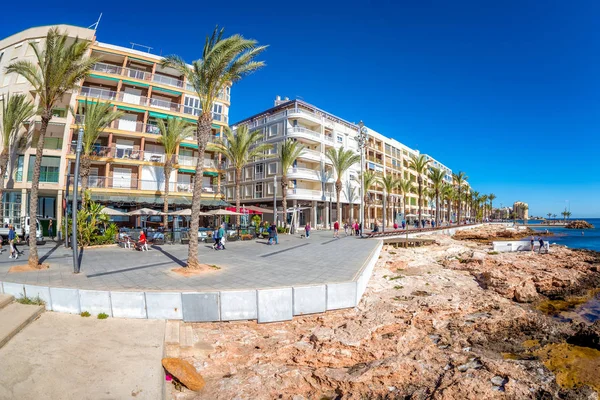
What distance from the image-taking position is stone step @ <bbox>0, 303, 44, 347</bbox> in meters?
5.86

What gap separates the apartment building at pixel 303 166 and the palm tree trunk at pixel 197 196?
25.3m

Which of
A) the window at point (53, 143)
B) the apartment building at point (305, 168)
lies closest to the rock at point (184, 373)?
the window at point (53, 143)

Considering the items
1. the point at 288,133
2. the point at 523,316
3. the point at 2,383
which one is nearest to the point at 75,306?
the point at 2,383

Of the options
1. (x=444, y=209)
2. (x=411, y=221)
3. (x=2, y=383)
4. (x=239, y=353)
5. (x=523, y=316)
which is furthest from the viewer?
(x=444, y=209)

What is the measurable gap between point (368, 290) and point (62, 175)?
26197 millimetres

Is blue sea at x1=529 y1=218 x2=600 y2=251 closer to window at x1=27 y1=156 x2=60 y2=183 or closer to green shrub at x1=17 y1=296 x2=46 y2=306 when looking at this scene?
green shrub at x1=17 y1=296 x2=46 y2=306

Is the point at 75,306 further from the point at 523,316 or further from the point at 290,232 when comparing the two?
the point at 290,232

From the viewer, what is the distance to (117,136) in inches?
1030

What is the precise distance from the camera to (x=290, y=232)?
3181 centimetres

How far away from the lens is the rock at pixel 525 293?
11.9 metres

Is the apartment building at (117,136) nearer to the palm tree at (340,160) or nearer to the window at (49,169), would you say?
the window at (49,169)

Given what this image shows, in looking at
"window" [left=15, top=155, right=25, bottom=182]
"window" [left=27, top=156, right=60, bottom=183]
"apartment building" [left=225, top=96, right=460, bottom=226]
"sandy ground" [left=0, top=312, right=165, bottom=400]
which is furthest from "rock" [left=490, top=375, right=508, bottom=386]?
"window" [left=15, top=155, right=25, bottom=182]

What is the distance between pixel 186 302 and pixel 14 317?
3.81 meters

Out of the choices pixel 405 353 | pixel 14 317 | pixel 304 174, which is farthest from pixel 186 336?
pixel 304 174
